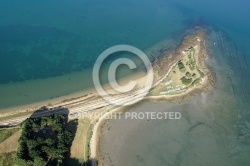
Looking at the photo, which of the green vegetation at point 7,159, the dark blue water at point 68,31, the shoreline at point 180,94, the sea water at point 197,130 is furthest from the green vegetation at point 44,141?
the dark blue water at point 68,31

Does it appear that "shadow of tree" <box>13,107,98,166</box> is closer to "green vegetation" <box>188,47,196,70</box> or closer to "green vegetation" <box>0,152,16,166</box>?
A: "green vegetation" <box>0,152,16,166</box>

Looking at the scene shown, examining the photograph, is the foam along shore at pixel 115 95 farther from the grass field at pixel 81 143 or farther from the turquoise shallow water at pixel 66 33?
the turquoise shallow water at pixel 66 33

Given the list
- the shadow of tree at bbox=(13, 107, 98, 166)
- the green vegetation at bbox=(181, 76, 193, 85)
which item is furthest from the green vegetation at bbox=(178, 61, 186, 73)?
the shadow of tree at bbox=(13, 107, 98, 166)

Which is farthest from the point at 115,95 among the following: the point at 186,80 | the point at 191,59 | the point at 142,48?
the point at 191,59

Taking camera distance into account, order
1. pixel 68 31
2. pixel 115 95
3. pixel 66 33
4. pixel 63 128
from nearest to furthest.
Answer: pixel 63 128
pixel 115 95
pixel 66 33
pixel 68 31

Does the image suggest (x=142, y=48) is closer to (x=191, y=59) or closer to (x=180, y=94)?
(x=191, y=59)

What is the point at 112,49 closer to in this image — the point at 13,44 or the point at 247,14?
the point at 13,44

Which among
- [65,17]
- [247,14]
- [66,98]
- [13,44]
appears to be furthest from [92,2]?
[247,14]

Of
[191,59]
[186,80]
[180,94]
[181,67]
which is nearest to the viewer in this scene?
[180,94]
